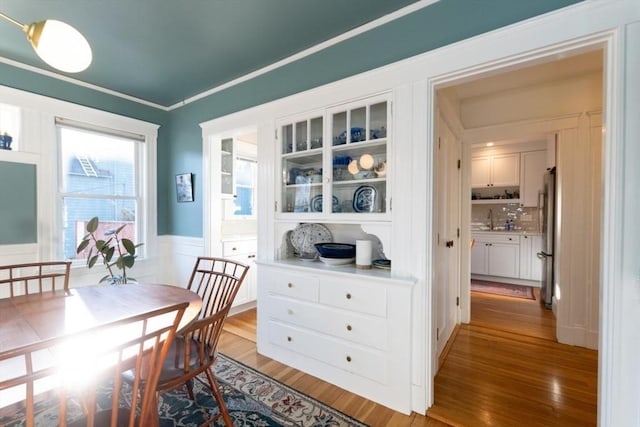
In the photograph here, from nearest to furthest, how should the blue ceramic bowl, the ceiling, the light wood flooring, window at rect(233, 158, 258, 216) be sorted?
1. the light wood flooring
2. the ceiling
3. the blue ceramic bowl
4. window at rect(233, 158, 258, 216)

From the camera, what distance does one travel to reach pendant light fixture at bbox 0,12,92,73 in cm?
117

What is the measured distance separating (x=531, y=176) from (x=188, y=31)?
5270mm

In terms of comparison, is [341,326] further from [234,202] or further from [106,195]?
[106,195]

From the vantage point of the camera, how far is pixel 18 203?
2518 millimetres

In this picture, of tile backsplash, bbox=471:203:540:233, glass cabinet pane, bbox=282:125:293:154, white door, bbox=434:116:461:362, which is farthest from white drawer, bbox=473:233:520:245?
glass cabinet pane, bbox=282:125:293:154

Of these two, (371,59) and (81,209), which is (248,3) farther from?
(81,209)

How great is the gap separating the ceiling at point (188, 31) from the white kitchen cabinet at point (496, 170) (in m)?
3.72

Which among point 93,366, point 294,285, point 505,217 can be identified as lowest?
A: point 294,285

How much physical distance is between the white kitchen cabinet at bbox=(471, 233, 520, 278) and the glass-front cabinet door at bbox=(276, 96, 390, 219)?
392 centimetres

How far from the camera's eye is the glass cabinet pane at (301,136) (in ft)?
7.84

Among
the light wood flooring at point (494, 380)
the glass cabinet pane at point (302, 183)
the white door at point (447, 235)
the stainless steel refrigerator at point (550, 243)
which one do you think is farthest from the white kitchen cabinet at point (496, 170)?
the glass cabinet pane at point (302, 183)

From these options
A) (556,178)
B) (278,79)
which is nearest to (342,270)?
(278,79)

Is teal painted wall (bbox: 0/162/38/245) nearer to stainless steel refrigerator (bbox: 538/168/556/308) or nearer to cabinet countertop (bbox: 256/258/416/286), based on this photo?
cabinet countertop (bbox: 256/258/416/286)

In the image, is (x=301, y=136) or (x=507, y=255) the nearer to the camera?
(x=301, y=136)
